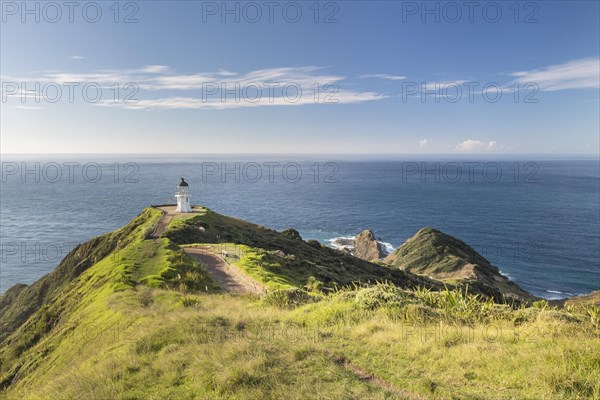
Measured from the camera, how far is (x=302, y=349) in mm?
9055

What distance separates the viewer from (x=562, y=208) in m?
132

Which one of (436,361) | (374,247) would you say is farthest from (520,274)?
(436,361)

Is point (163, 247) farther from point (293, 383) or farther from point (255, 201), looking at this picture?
point (255, 201)

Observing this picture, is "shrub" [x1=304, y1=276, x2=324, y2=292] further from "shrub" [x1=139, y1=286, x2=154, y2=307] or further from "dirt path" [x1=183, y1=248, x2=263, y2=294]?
"shrub" [x1=139, y1=286, x2=154, y2=307]

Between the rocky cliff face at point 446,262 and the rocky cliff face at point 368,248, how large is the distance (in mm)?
3588

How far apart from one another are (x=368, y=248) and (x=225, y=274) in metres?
57.9

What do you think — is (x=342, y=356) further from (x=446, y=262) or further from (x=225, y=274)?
(x=446, y=262)

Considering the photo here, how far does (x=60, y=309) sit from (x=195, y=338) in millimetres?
20385

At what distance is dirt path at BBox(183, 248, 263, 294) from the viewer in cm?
2198

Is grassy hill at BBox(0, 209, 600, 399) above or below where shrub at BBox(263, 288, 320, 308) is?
above

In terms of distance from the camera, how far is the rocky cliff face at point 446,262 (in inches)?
2255

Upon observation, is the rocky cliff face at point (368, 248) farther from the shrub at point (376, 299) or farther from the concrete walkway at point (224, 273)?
the shrub at point (376, 299)

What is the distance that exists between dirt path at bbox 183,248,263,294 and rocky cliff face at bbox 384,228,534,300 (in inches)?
1512

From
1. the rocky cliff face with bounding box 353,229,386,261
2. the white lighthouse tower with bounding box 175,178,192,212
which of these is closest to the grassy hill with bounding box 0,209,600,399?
the white lighthouse tower with bounding box 175,178,192,212
